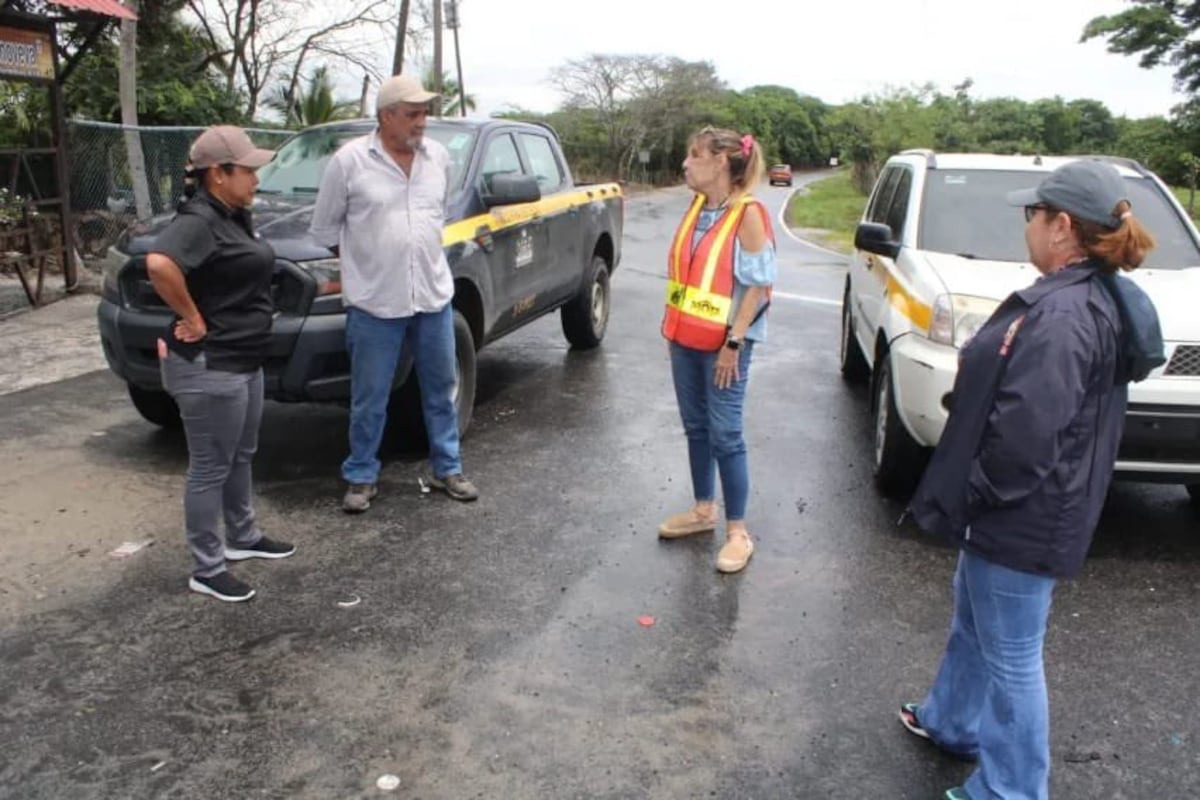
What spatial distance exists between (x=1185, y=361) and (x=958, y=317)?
0.95 m

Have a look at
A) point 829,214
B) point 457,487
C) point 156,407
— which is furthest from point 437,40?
point 457,487

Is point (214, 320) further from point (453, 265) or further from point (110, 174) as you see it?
point (110, 174)

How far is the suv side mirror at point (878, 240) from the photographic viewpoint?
219 inches

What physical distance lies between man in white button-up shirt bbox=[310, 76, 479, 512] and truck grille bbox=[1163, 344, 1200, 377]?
329cm

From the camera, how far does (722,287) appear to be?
412 cm

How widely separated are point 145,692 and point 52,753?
0.37 metres

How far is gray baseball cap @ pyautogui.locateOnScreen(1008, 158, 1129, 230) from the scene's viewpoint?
7.89 ft

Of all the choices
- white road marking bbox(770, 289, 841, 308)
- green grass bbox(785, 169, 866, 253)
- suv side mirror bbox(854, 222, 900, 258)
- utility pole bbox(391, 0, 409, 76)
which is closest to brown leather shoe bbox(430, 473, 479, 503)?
suv side mirror bbox(854, 222, 900, 258)

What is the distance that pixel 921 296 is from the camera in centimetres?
496

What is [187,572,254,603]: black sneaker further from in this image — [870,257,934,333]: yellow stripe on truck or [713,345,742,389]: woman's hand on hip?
[870,257,934,333]: yellow stripe on truck

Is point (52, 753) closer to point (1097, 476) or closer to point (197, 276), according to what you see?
point (197, 276)

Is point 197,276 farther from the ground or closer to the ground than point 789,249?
farther from the ground

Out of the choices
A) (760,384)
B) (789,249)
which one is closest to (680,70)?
(789,249)

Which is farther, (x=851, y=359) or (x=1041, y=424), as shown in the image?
(x=851, y=359)
